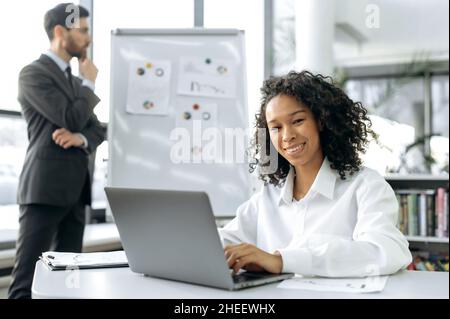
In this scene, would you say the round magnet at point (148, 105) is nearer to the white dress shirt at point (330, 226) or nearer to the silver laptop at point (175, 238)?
the white dress shirt at point (330, 226)

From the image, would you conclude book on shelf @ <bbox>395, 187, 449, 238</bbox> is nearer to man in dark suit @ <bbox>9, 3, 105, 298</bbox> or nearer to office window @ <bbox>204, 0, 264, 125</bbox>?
office window @ <bbox>204, 0, 264, 125</bbox>

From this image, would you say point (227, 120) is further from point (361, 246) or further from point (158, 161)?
point (361, 246)

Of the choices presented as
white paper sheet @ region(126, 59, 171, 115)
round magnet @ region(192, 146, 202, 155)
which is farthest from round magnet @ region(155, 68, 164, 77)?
round magnet @ region(192, 146, 202, 155)

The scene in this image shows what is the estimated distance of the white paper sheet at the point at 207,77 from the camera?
2348 millimetres

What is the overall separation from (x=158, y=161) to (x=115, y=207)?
4.43 ft

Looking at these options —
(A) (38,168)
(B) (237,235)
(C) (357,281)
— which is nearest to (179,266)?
(C) (357,281)

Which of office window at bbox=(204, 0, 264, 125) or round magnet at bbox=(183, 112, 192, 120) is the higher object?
office window at bbox=(204, 0, 264, 125)

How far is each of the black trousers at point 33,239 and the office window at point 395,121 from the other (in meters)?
1.46

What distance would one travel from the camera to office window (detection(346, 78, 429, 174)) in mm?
3211

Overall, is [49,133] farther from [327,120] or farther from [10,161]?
[327,120]

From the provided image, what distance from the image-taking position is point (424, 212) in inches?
113

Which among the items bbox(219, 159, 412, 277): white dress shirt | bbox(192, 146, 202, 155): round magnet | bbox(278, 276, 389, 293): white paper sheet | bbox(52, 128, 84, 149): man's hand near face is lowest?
bbox(278, 276, 389, 293): white paper sheet

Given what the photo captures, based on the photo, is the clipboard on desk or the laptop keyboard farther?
the clipboard on desk

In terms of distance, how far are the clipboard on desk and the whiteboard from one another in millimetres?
1092
